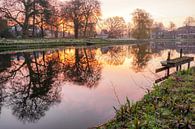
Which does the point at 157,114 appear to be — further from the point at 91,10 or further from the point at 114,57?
the point at 91,10

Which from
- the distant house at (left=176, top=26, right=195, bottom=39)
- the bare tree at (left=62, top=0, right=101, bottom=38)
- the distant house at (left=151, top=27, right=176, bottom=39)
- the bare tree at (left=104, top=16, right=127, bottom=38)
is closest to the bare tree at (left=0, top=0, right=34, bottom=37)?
the bare tree at (left=62, top=0, right=101, bottom=38)

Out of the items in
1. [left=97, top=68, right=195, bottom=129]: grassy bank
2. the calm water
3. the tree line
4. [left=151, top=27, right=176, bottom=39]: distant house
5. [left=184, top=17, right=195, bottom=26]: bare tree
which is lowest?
the calm water

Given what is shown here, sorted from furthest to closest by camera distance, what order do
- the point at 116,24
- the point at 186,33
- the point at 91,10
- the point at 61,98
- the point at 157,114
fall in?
the point at 186,33
the point at 116,24
the point at 91,10
the point at 61,98
the point at 157,114

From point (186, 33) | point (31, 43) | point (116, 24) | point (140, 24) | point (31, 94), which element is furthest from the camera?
point (186, 33)

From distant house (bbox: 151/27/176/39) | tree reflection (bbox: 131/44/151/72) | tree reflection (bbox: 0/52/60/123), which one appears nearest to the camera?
tree reflection (bbox: 0/52/60/123)

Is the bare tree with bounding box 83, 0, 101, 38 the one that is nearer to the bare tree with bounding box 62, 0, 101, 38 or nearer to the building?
the bare tree with bounding box 62, 0, 101, 38

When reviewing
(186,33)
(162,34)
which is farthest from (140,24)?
(186,33)

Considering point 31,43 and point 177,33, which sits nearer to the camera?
point 31,43

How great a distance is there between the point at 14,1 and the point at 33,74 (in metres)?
37.1

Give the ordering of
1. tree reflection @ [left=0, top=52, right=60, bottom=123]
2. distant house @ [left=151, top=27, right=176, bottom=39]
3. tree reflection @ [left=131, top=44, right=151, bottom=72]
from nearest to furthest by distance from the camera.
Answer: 1. tree reflection @ [left=0, top=52, right=60, bottom=123]
2. tree reflection @ [left=131, top=44, right=151, bottom=72]
3. distant house @ [left=151, top=27, right=176, bottom=39]

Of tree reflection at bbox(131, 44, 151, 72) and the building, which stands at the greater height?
the building

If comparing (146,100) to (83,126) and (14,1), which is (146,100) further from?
(14,1)

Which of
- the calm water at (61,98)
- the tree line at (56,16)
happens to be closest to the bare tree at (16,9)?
the tree line at (56,16)

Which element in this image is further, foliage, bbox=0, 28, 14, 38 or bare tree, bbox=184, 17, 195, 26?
bare tree, bbox=184, 17, 195, 26
